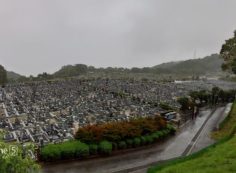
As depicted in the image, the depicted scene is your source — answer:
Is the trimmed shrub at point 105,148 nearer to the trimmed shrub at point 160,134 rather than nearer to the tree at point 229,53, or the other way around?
the trimmed shrub at point 160,134

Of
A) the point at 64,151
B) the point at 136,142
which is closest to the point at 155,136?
the point at 136,142

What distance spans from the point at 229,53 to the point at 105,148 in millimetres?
24287

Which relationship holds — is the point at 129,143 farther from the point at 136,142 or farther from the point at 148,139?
the point at 148,139

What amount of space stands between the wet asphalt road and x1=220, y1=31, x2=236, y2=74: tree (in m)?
9.92

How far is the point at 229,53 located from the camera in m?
40.4

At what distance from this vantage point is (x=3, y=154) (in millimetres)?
9672

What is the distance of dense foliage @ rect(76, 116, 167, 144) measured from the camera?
24891 millimetres

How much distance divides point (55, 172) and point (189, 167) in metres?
11.1

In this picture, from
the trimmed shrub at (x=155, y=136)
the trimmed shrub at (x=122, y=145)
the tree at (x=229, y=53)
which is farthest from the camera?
the tree at (x=229, y=53)

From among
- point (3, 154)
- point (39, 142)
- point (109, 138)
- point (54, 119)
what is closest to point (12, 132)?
point (39, 142)

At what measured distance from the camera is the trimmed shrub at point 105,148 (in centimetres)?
2452

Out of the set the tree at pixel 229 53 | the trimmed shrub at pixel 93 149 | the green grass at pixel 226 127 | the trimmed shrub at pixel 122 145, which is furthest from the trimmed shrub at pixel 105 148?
the tree at pixel 229 53

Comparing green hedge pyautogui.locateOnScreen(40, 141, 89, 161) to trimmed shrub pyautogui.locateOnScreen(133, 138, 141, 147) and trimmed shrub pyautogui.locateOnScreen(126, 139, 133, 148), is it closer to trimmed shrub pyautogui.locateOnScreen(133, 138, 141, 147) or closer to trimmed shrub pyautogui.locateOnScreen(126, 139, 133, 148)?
trimmed shrub pyautogui.locateOnScreen(126, 139, 133, 148)

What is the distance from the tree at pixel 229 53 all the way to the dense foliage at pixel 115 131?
1628 centimetres
